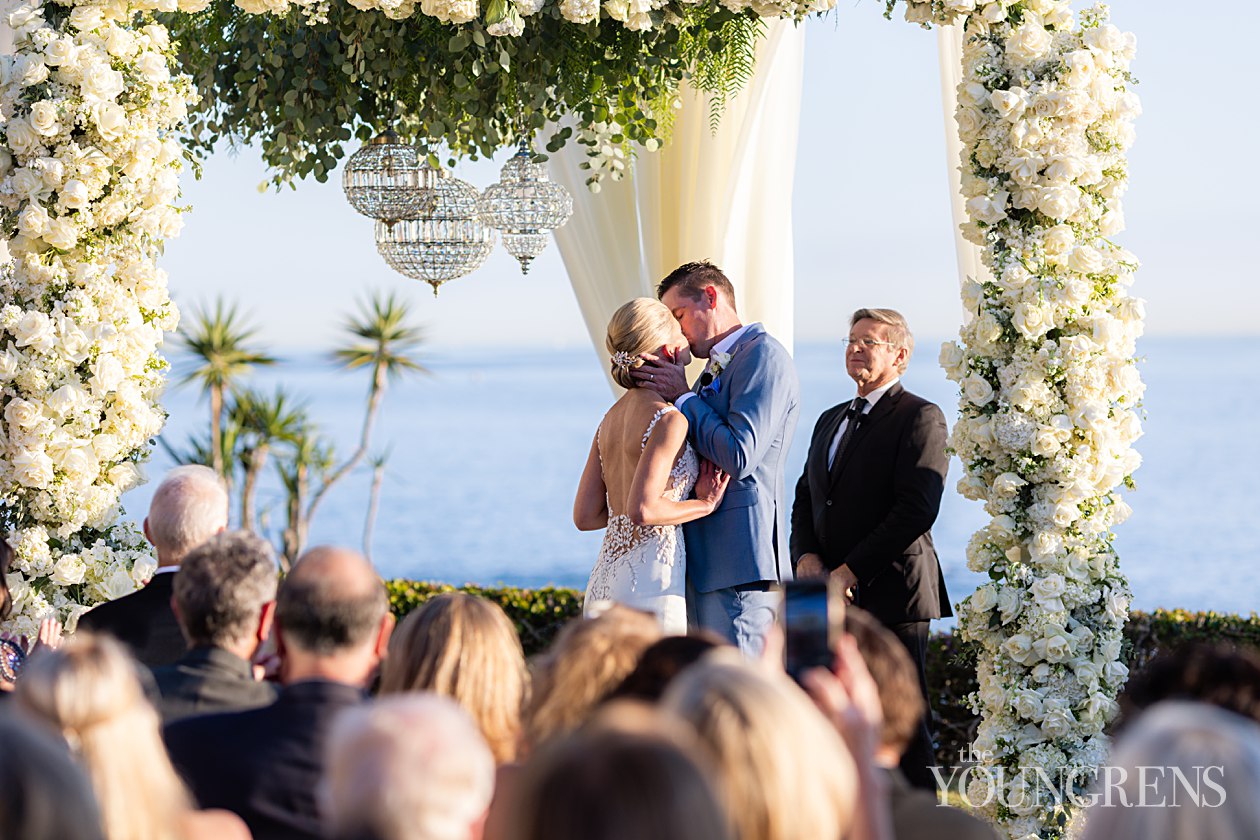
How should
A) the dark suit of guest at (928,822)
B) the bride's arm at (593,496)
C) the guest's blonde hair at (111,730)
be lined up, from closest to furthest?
the guest's blonde hair at (111,730), the dark suit of guest at (928,822), the bride's arm at (593,496)

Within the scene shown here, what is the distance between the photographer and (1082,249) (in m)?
3.90

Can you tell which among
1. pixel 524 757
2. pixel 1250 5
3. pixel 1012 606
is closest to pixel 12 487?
pixel 524 757

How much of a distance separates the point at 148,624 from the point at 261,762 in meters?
1.15

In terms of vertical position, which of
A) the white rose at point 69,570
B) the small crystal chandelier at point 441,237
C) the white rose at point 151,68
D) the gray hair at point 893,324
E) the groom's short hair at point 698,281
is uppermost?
the white rose at point 151,68

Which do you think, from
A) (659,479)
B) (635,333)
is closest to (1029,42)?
(635,333)

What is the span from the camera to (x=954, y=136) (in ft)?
15.4

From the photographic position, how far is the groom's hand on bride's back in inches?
159

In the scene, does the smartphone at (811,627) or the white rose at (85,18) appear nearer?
the smartphone at (811,627)

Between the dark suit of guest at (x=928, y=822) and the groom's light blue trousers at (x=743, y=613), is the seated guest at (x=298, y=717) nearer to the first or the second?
the dark suit of guest at (x=928, y=822)

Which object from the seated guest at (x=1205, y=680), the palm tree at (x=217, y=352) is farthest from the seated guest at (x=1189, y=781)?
the palm tree at (x=217, y=352)

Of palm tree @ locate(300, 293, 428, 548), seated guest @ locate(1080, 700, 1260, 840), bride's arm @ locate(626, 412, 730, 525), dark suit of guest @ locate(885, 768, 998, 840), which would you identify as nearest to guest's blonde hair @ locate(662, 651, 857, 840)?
seated guest @ locate(1080, 700, 1260, 840)

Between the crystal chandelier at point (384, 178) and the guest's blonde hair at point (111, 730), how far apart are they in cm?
339

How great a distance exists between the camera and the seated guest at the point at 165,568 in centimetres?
313

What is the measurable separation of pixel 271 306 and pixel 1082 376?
39.9m
